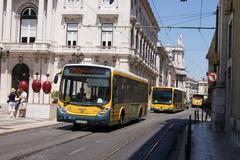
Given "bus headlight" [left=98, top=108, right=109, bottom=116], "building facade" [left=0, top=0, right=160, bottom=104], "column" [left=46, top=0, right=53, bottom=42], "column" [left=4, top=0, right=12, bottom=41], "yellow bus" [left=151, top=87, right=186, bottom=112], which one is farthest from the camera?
"column" [left=4, top=0, right=12, bottom=41]

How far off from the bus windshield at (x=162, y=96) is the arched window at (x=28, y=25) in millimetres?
18360

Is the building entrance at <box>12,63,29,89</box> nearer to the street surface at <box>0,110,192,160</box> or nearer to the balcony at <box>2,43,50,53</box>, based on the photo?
Answer: the balcony at <box>2,43,50,53</box>

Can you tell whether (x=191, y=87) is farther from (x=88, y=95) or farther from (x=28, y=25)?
(x=88, y=95)

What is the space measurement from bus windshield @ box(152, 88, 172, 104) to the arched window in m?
18.4

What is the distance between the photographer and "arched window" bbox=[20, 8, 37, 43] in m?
60.3

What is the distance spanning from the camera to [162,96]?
50688 millimetres

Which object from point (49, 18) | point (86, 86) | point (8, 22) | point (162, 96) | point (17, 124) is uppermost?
point (49, 18)

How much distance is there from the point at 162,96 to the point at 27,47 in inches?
718

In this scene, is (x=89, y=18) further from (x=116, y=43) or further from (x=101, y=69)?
(x=101, y=69)

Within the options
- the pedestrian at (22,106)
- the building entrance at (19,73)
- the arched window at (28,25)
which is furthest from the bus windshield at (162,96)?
the pedestrian at (22,106)

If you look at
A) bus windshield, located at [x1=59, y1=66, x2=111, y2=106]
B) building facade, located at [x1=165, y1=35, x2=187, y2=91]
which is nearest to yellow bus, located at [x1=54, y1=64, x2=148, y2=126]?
bus windshield, located at [x1=59, y1=66, x2=111, y2=106]

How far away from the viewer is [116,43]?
59031 mm

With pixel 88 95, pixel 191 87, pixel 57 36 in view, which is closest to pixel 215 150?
pixel 88 95

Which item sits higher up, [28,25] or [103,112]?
[28,25]
